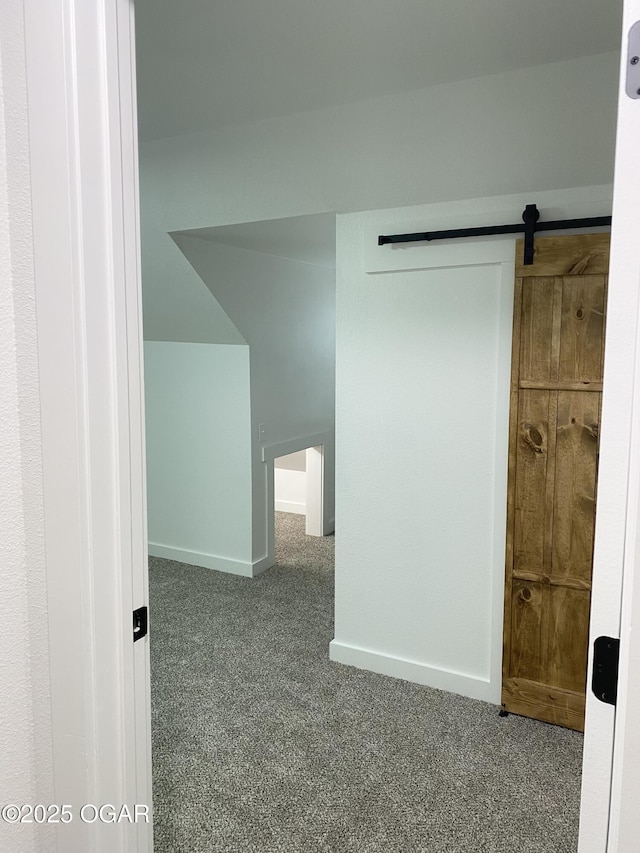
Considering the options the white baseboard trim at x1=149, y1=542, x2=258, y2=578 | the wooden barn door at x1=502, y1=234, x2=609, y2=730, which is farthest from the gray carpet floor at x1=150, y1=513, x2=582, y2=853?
the white baseboard trim at x1=149, y1=542, x2=258, y2=578

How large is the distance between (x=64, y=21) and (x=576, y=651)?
8.79 feet

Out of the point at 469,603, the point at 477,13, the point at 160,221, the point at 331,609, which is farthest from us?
the point at 331,609

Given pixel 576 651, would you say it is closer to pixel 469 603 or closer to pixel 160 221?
pixel 469 603

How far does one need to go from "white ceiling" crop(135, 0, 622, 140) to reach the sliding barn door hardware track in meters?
0.55

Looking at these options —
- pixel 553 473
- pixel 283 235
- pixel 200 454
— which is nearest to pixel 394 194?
pixel 283 235

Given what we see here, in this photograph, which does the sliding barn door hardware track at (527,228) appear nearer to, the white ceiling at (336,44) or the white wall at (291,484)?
the white ceiling at (336,44)

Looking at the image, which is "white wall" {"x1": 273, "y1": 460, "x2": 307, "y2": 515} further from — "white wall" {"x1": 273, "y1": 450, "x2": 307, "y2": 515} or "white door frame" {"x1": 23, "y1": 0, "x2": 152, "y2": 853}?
"white door frame" {"x1": 23, "y1": 0, "x2": 152, "y2": 853}

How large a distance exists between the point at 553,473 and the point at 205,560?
2.74m

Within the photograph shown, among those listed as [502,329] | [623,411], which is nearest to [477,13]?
[502,329]

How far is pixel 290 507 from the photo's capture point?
20.3 feet

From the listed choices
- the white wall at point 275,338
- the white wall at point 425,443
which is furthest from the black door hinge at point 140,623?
the white wall at point 275,338

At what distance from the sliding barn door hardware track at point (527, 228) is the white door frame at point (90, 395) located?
1774 mm

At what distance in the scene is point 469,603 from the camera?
290 cm

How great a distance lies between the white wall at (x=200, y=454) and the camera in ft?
14.3
